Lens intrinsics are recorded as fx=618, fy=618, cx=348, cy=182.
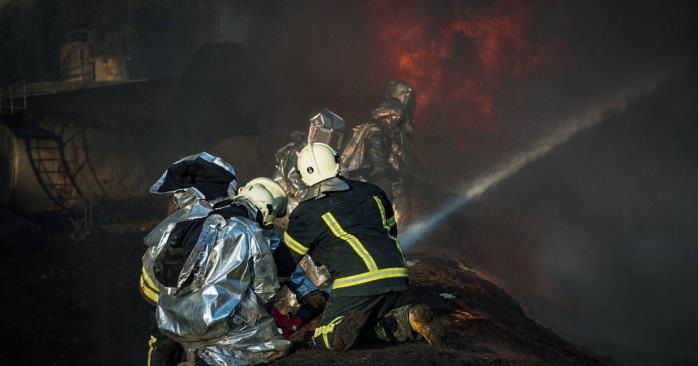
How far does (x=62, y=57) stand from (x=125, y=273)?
2177 cm

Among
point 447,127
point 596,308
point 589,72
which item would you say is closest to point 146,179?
point 447,127

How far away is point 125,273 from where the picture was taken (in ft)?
36.3

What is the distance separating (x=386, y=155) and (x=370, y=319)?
7.02m

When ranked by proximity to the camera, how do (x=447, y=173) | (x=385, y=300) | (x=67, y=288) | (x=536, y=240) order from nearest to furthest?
(x=385, y=300), (x=67, y=288), (x=536, y=240), (x=447, y=173)

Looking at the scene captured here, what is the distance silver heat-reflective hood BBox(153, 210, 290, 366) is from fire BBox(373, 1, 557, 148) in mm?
17799

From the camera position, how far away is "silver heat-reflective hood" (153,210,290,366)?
14.3 ft

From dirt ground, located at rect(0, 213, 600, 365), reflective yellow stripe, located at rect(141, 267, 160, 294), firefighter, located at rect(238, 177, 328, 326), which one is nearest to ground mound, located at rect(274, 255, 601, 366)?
dirt ground, located at rect(0, 213, 600, 365)

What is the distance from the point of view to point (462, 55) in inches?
868

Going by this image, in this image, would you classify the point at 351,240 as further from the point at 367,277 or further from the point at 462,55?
the point at 462,55

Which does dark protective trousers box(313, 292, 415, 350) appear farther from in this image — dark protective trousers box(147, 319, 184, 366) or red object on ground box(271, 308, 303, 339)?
dark protective trousers box(147, 319, 184, 366)

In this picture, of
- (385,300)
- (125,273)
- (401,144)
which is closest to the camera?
(385,300)

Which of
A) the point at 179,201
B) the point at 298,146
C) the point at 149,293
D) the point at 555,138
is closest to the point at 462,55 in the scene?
the point at 555,138

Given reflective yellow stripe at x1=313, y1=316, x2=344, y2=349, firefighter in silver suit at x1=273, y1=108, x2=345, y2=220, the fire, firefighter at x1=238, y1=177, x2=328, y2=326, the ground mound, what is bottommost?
the ground mound

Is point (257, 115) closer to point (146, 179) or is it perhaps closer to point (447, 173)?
point (146, 179)
